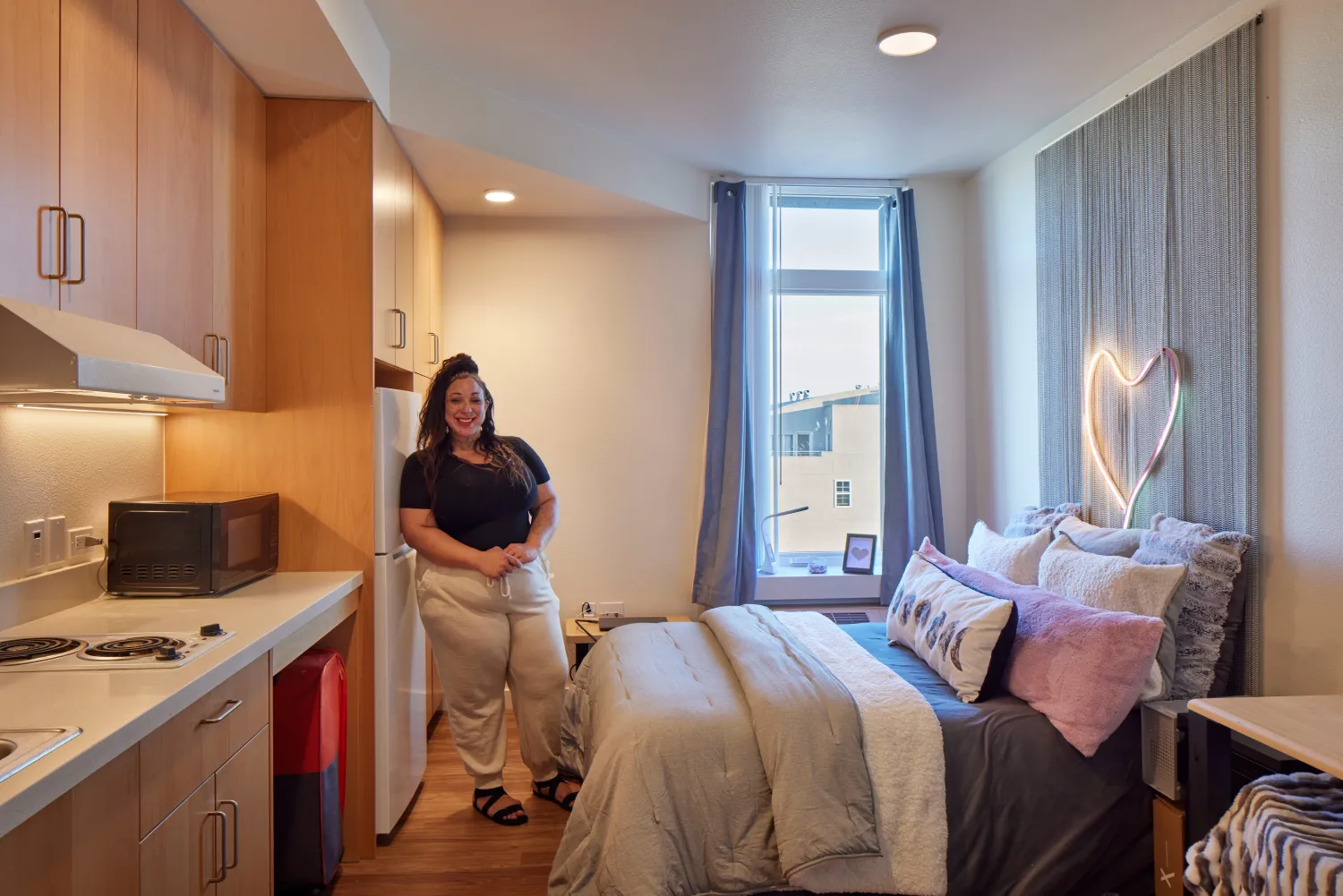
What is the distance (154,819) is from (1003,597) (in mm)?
2242

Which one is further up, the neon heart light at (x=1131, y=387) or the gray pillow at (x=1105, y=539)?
the neon heart light at (x=1131, y=387)

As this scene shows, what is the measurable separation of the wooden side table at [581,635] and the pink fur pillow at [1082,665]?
168 cm

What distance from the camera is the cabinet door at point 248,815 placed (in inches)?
66.1

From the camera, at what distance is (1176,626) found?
2.30 m

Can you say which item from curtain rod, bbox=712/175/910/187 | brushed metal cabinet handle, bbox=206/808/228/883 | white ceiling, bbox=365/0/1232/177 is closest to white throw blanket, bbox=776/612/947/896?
brushed metal cabinet handle, bbox=206/808/228/883

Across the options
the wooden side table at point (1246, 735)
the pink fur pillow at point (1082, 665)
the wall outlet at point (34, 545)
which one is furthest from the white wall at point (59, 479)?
the wooden side table at point (1246, 735)

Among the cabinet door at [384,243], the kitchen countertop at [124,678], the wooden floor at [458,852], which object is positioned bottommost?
the wooden floor at [458,852]

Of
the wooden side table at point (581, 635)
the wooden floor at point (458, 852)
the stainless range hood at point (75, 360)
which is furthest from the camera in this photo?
the wooden side table at point (581, 635)

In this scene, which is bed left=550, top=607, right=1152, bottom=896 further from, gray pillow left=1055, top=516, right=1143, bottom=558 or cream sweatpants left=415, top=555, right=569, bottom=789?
gray pillow left=1055, top=516, right=1143, bottom=558

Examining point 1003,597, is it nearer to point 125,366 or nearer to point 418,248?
point 125,366

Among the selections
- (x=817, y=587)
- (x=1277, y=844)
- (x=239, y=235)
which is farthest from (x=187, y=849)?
(x=817, y=587)

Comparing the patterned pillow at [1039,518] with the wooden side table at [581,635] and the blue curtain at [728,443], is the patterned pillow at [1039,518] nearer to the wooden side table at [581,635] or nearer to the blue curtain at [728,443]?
the blue curtain at [728,443]

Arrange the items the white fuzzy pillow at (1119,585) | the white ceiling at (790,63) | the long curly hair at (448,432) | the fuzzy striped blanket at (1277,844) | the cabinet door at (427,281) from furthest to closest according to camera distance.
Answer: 1. the cabinet door at (427,281)
2. the long curly hair at (448,432)
3. the white ceiling at (790,63)
4. the white fuzzy pillow at (1119,585)
5. the fuzzy striped blanket at (1277,844)

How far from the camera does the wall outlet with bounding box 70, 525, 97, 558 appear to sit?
207 centimetres
